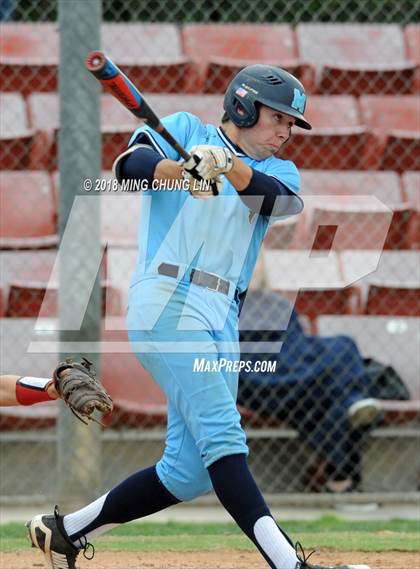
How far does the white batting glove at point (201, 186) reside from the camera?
338 cm

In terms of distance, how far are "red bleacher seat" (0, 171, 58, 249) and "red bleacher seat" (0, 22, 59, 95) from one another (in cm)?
88

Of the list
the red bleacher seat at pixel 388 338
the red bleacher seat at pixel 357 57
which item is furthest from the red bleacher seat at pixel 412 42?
the red bleacher seat at pixel 388 338

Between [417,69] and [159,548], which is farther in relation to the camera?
[417,69]

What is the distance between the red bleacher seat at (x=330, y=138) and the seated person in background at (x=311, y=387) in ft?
4.92

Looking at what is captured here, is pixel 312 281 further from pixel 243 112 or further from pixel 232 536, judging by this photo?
pixel 243 112

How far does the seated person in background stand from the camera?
238 inches

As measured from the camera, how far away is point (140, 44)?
7973 millimetres

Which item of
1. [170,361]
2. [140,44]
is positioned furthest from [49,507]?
[140,44]

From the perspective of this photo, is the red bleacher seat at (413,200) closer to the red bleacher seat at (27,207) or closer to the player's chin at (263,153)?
the red bleacher seat at (27,207)

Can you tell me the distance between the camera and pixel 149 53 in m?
8.02

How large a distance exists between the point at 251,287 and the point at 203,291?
2578 mm

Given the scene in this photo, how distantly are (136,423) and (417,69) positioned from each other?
3.33 metres

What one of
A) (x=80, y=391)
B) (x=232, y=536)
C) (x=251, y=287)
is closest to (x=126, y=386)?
(x=251, y=287)

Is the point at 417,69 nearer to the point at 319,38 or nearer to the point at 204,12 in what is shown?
the point at 319,38
